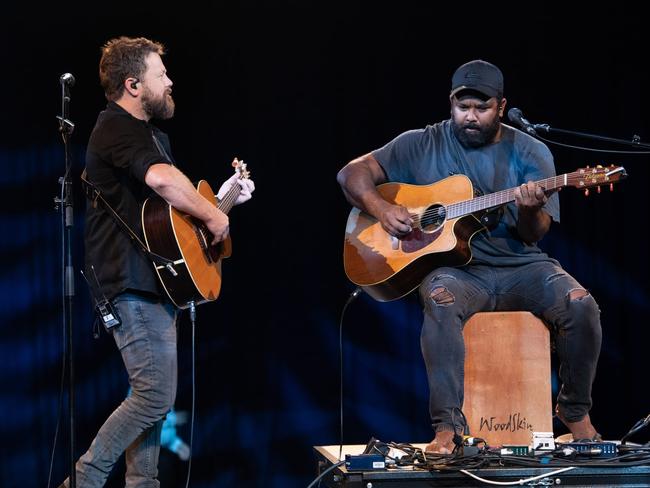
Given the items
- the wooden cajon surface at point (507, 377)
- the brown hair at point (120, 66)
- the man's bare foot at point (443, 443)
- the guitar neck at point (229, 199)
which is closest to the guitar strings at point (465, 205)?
the wooden cajon surface at point (507, 377)

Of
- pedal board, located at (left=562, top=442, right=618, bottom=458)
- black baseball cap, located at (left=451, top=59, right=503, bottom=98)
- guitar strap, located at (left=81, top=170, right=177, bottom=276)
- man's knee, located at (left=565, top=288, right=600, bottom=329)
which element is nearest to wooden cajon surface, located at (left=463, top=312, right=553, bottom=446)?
man's knee, located at (left=565, top=288, right=600, bottom=329)

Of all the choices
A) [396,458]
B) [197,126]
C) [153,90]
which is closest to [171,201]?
[153,90]

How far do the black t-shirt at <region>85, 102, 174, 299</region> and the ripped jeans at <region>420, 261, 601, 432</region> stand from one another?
1.17m

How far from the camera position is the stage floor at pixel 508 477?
3316mm

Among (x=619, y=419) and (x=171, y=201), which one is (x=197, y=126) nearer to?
(x=171, y=201)

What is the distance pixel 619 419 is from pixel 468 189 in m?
2.86

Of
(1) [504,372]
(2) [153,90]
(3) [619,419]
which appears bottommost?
(3) [619,419]

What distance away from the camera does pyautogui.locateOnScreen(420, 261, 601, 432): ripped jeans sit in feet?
12.4

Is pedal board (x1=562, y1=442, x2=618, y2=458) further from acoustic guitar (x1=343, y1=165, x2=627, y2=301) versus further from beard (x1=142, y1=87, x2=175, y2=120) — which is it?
beard (x1=142, y1=87, x2=175, y2=120)

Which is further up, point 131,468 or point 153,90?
point 153,90

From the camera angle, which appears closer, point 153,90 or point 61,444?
point 153,90

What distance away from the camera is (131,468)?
380cm

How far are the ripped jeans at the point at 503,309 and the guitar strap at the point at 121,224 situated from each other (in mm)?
1106

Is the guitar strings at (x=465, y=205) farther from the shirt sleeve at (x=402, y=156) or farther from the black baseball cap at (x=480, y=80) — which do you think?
the black baseball cap at (x=480, y=80)
